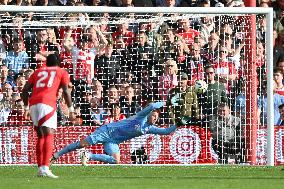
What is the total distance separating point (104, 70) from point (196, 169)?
316 cm

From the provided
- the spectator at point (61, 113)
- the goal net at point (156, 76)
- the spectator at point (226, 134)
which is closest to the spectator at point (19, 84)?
the goal net at point (156, 76)

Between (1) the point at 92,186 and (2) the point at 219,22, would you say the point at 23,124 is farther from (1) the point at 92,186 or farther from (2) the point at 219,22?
(1) the point at 92,186

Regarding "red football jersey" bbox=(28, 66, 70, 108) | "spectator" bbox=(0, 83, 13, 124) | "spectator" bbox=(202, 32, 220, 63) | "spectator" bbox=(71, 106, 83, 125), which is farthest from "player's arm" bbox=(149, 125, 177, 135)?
"red football jersey" bbox=(28, 66, 70, 108)

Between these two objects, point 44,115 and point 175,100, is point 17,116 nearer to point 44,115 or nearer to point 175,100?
point 175,100

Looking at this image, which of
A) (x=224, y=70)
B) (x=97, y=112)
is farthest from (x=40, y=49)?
(x=224, y=70)

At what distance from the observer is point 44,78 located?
53.3 feet

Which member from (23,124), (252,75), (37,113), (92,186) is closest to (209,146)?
(252,75)

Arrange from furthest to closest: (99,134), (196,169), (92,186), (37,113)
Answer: (99,134), (196,169), (37,113), (92,186)

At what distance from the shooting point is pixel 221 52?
68.4 ft

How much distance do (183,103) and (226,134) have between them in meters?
1.00

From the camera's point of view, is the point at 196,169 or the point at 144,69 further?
the point at 144,69

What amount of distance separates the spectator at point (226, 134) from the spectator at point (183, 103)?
0.36 m

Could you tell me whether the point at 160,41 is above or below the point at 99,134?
above

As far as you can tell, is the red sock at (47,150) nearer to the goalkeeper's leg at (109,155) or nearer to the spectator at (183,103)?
the goalkeeper's leg at (109,155)
